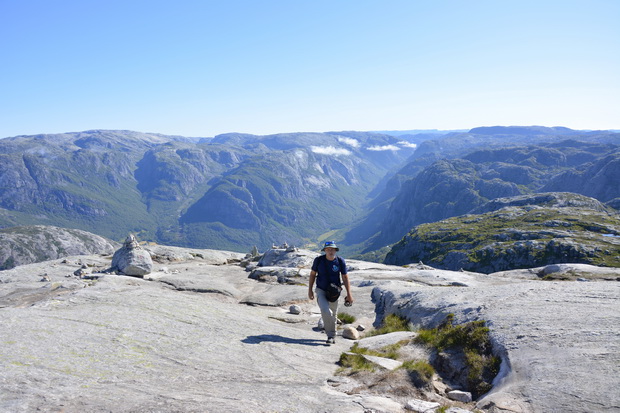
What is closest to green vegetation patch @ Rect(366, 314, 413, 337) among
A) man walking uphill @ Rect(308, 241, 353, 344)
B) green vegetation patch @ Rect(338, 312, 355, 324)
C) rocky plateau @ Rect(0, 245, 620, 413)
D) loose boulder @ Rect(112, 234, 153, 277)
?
rocky plateau @ Rect(0, 245, 620, 413)

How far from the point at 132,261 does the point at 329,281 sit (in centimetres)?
2621

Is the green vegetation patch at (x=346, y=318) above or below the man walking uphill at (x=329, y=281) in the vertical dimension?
below

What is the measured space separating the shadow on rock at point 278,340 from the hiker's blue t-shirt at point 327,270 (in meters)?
2.78

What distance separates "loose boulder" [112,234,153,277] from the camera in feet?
115

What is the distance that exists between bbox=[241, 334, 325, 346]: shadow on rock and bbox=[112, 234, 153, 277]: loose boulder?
22205mm

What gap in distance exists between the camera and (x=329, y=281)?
17.9 meters

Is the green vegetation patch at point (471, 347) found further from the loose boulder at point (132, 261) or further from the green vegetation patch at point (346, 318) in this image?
the loose boulder at point (132, 261)

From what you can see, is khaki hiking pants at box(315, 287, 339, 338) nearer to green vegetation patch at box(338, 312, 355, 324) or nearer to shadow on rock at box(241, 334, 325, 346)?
shadow on rock at box(241, 334, 325, 346)

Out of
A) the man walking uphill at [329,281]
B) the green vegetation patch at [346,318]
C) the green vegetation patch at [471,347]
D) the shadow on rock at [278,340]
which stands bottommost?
the green vegetation patch at [346,318]

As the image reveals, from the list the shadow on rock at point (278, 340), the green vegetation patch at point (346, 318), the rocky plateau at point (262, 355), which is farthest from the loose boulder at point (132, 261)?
the shadow on rock at point (278, 340)

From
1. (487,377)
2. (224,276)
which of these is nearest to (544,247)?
(224,276)

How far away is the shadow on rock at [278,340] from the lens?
55.5 ft

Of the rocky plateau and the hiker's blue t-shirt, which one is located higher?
the hiker's blue t-shirt

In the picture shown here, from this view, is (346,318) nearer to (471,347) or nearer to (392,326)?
(392,326)
